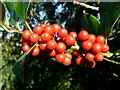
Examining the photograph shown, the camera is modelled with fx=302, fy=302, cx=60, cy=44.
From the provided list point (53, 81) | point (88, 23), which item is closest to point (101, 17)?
point (88, 23)

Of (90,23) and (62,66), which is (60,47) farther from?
(62,66)

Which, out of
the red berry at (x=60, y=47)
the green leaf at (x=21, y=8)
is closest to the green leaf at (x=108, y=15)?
the red berry at (x=60, y=47)

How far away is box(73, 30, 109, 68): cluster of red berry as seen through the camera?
1.06 meters

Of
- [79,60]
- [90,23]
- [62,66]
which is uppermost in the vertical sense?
[90,23]

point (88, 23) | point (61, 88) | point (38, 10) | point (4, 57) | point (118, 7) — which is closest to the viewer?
point (118, 7)

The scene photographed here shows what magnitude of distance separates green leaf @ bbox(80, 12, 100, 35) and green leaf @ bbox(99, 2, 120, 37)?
2 cm

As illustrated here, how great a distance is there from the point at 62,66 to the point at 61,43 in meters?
3.77

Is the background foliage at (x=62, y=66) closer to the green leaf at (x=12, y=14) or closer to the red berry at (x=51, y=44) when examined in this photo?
the green leaf at (x=12, y=14)

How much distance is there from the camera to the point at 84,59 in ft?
3.60

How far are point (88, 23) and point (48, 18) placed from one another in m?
5.71

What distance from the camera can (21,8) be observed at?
109cm

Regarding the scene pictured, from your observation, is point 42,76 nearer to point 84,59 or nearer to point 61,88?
point 61,88

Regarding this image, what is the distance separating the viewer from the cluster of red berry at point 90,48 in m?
1.06

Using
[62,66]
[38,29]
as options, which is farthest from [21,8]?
[62,66]
